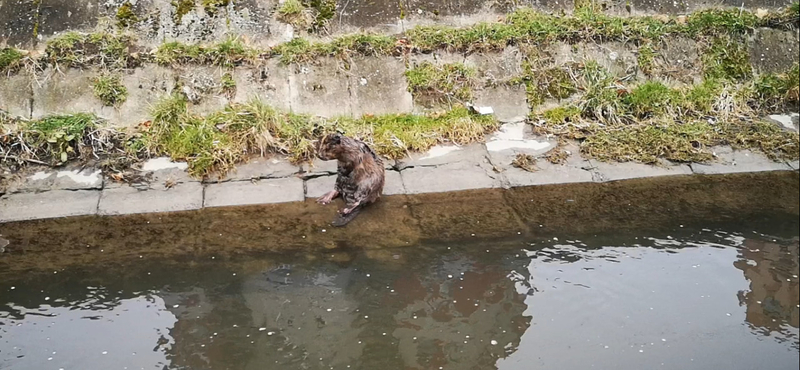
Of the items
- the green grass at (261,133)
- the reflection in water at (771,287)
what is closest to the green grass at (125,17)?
the green grass at (261,133)

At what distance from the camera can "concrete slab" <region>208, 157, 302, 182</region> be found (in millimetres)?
6664

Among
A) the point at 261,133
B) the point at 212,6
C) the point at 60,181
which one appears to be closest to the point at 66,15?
the point at 212,6

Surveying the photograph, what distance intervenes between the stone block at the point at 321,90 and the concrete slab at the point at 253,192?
3.72 feet

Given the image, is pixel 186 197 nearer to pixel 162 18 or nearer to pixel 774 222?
pixel 162 18

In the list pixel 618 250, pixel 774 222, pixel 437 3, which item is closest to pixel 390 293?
pixel 618 250

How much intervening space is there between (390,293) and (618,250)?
194cm

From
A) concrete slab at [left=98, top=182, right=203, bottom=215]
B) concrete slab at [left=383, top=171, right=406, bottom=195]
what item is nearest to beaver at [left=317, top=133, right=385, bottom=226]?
concrete slab at [left=383, top=171, right=406, bottom=195]

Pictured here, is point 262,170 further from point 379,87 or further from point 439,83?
point 439,83

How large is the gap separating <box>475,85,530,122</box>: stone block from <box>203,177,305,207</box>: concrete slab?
2341mm

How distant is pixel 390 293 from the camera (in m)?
5.29

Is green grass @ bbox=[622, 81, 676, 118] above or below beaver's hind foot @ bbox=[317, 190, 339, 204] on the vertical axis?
above

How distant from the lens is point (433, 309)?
5.16 metres

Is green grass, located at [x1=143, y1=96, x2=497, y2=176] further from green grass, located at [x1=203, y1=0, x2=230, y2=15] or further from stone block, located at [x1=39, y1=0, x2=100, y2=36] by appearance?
stone block, located at [x1=39, y1=0, x2=100, y2=36]

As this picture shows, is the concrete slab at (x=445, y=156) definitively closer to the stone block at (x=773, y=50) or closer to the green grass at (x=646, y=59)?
the green grass at (x=646, y=59)
